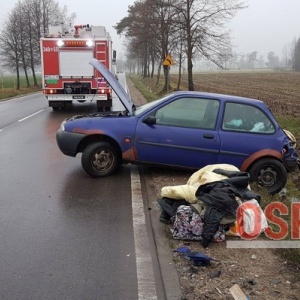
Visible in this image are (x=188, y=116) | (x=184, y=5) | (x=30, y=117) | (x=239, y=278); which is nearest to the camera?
(x=239, y=278)

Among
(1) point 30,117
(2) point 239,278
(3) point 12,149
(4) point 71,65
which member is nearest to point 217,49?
(4) point 71,65

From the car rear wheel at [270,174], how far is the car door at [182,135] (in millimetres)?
685

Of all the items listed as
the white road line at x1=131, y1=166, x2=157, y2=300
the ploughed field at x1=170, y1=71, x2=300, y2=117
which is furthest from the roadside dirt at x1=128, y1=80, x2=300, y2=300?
the ploughed field at x1=170, y1=71, x2=300, y2=117

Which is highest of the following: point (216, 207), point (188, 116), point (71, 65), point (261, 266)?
Answer: point (71, 65)

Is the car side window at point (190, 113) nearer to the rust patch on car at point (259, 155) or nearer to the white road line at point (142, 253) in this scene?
the rust patch on car at point (259, 155)

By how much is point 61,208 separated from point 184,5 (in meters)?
20.2

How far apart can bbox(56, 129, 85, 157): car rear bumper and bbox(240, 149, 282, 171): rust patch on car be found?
9.10 ft

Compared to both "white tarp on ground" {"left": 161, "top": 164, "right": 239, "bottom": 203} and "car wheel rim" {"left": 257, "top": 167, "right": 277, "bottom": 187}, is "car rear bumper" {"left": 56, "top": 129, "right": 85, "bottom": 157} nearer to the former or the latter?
"white tarp on ground" {"left": 161, "top": 164, "right": 239, "bottom": 203}

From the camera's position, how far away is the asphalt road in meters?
3.39

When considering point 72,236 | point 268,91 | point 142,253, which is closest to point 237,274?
point 142,253

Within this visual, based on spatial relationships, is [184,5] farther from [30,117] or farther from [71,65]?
[30,117]

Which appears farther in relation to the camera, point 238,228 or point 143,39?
point 143,39

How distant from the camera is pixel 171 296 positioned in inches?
128

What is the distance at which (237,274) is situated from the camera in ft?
11.9
